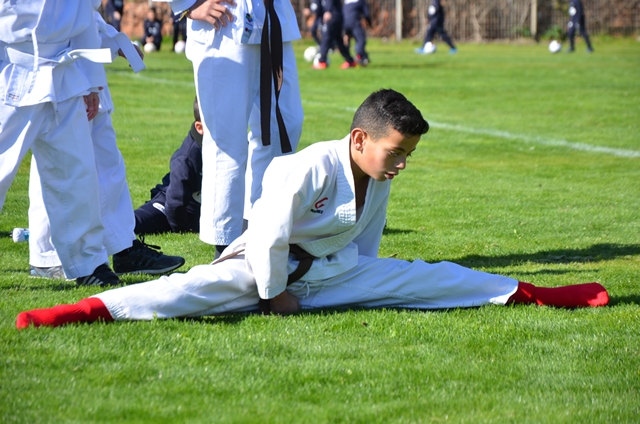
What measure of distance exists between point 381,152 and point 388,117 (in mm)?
160

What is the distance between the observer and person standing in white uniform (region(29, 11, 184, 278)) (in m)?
4.83

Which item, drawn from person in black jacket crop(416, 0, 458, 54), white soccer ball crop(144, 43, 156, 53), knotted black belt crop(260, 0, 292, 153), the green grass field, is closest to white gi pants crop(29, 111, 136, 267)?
the green grass field

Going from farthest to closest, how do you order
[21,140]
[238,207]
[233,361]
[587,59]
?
[587,59] < [238,207] < [21,140] < [233,361]

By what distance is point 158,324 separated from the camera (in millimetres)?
3785

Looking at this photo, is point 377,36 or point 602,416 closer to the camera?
point 602,416

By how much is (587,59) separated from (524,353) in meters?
22.6

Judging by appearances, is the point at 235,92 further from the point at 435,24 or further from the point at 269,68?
the point at 435,24

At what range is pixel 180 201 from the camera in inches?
248

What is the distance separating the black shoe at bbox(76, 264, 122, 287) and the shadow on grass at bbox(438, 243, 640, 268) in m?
2.07

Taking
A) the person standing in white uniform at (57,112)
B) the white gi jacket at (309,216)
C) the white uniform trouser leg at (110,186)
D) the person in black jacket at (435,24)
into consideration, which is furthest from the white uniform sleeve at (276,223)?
the person in black jacket at (435,24)

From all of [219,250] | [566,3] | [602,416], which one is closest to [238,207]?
[219,250]

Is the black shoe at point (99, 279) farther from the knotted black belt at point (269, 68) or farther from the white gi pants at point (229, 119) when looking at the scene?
the knotted black belt at point (269, 68)

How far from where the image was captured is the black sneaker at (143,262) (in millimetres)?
5043

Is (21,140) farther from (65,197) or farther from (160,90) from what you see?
(160,90)
